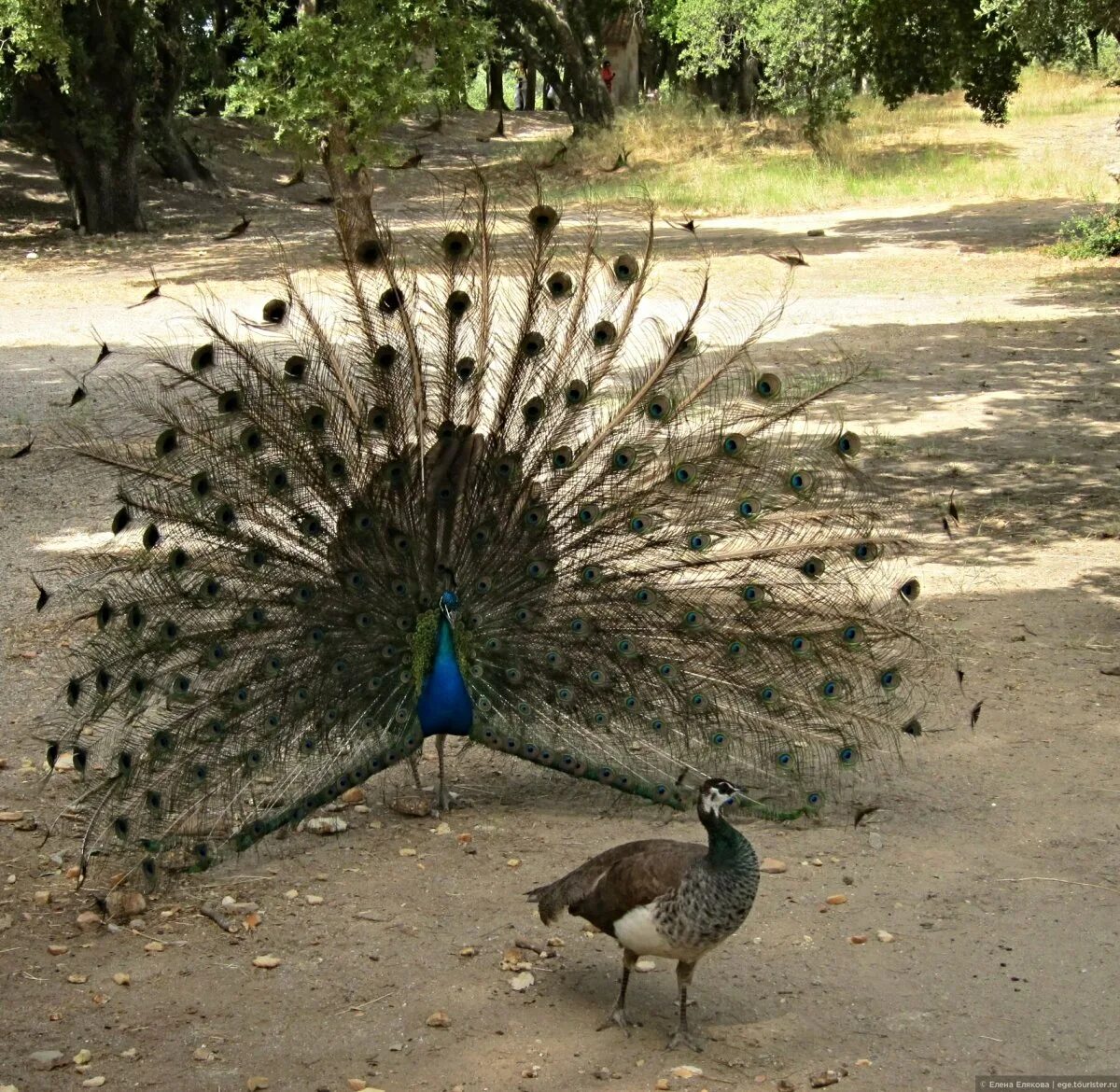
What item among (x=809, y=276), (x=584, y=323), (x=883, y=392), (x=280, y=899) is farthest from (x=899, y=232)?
(x=280, y=899)

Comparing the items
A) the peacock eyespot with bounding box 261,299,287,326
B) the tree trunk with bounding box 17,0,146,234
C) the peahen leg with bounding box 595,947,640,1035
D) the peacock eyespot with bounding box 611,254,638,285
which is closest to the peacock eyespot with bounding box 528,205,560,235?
the peacock eyespot with bounding box 611,254,638,285

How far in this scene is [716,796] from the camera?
171 inches

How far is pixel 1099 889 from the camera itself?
5453 mm

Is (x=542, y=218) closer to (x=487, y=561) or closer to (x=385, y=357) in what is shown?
(x=385, y=357)

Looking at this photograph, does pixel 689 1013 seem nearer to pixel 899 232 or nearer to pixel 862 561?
pixel 862 561

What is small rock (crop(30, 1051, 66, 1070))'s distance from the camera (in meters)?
4.42

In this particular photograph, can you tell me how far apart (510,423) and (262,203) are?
85.8 ft

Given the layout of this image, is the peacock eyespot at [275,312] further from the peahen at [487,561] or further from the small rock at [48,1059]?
the small rock at [48,1059]

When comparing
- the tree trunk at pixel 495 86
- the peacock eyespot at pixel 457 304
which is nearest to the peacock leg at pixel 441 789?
the peacock eyespot at pixel 457 304

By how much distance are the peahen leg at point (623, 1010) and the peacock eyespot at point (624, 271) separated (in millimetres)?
2688

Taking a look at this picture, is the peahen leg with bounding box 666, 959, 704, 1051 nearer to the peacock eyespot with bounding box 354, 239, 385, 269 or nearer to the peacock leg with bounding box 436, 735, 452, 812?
the peacock leg with bounding box 436, 735, 452, 812

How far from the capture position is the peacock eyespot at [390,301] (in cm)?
593

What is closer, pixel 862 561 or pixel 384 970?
pixel 384 970

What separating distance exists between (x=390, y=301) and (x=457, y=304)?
0.88 ft
